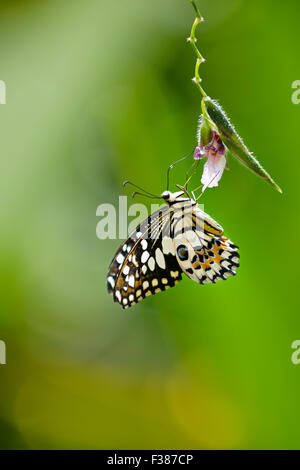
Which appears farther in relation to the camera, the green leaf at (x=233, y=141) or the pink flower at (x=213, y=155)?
the pink flower at (x=213, y=155)

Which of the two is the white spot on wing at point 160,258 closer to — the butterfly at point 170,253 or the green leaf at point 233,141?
the butterfly at point 170,253

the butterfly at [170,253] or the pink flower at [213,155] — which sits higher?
the pink flower at [213,155]

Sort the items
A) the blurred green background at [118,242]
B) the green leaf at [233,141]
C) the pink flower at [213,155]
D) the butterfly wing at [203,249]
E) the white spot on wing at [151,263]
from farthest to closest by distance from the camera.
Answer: the blurred green background at [118,242] < the white spot on wing at [151,263] < the butterfly wing at [203,249] < the pink flower at [213,155] < the green leaf at [233,141]

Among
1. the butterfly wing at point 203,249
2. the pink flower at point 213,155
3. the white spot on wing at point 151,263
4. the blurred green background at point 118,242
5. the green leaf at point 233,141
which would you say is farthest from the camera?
the blurred green background at point 118,242

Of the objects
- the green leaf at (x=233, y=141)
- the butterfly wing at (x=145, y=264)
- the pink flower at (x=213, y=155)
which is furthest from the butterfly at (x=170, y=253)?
the green leaf at (x=233, y=141)

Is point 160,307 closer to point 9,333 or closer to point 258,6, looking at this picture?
point 9,333

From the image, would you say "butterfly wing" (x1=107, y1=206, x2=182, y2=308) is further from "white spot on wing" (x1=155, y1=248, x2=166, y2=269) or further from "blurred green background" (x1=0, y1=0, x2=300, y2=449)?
"blurred green background" (x1=0, y1=0, x2=300, y2=449)
